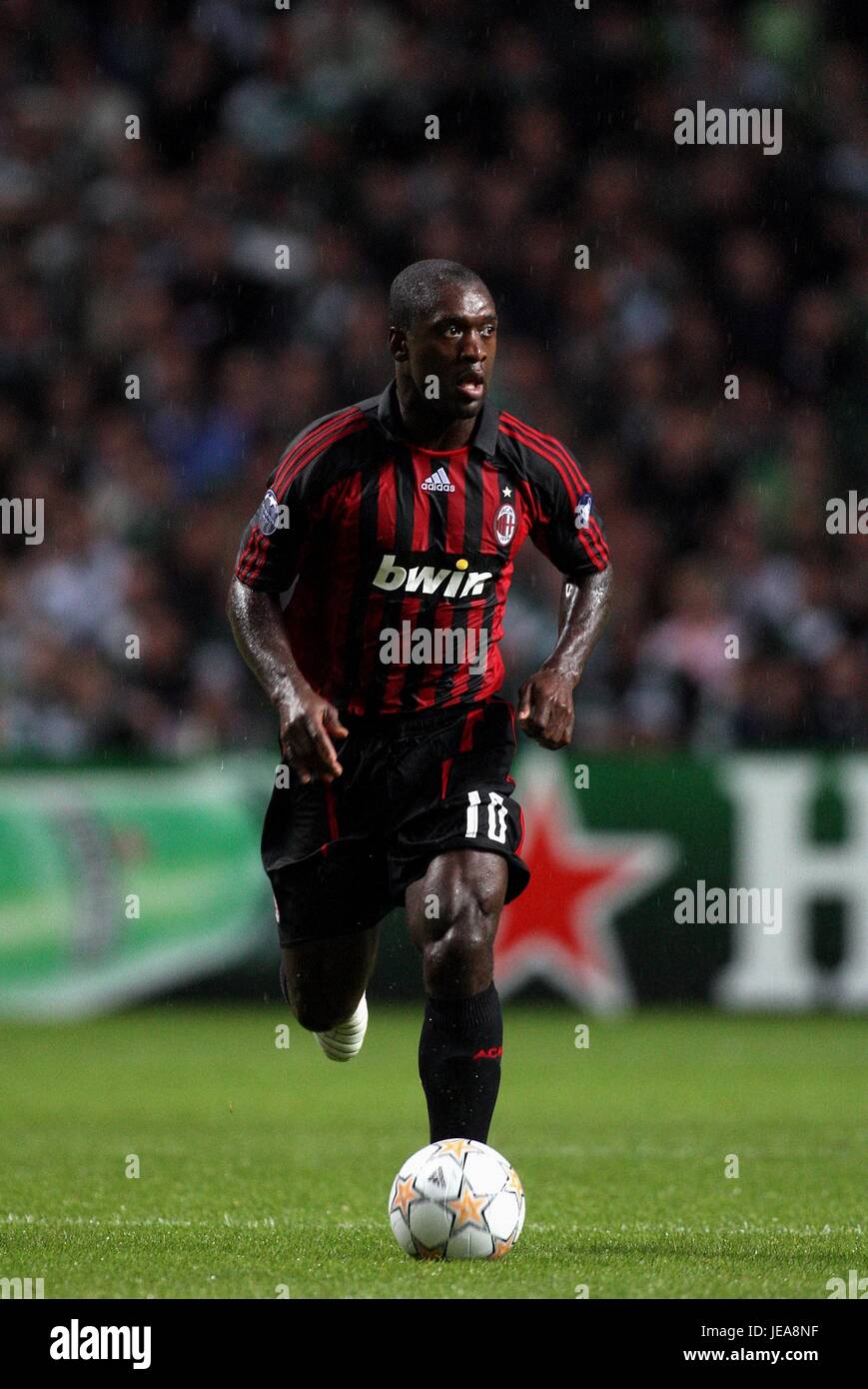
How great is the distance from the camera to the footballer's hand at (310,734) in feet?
17.2

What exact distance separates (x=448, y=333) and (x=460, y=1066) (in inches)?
70.5

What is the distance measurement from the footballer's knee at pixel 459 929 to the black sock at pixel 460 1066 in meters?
0.05

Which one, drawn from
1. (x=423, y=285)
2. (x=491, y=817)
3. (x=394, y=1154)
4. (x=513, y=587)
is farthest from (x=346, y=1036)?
(x=513, y=587)

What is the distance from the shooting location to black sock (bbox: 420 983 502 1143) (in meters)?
5.25

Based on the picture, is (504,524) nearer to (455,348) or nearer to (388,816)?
(455,348)

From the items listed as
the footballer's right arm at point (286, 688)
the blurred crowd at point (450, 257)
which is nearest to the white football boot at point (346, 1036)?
the footballer's right arm at point (286, 688)

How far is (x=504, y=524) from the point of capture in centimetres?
578

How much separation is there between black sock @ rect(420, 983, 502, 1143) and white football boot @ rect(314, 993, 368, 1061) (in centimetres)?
133

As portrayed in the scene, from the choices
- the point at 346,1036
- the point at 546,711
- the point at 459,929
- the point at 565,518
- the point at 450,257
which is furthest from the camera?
the point at 450,257

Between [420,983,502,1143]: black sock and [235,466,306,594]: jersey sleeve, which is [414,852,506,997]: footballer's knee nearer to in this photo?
[420,983,502,1143]: black sock

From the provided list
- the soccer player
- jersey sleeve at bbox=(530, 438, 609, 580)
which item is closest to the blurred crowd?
jersey sleeve at bbox=(530, 438, 609, 580)

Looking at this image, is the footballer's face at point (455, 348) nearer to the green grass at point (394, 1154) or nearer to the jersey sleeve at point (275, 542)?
the jersey sleeve at point (275, 542)

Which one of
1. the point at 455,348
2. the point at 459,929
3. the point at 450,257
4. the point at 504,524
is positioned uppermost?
the point at 450,257

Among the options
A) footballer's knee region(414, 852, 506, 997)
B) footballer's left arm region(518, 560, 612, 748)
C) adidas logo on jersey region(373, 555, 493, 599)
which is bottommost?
footballer's knee region(414, 852, 506, 997)
